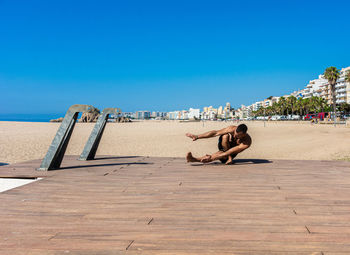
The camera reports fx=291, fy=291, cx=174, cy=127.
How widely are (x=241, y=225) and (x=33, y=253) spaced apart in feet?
5.35

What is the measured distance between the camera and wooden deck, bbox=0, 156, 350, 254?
6.95 ft

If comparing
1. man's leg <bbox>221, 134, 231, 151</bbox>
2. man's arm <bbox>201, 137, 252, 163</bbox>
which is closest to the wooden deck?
man's arm <bbox>201, 137, 252, 163</bbox>

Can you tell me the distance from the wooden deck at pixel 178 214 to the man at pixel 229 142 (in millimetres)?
905

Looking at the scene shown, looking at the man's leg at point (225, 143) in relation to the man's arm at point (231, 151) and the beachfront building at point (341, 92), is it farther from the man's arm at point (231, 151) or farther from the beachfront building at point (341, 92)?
the beachfront building at point (341, 92)

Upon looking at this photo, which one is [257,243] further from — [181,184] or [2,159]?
[2,159]

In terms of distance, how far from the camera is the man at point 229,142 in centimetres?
563

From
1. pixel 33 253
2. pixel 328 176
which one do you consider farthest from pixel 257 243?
pixel 328 176

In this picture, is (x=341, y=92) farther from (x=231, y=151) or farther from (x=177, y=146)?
(x=231, y=151)

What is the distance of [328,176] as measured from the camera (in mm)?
4879

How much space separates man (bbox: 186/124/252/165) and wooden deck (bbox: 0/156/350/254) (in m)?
0.90

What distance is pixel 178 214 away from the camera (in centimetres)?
281

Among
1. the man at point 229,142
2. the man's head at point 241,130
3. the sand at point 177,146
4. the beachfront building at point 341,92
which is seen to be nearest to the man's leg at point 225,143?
the man at point 229,142

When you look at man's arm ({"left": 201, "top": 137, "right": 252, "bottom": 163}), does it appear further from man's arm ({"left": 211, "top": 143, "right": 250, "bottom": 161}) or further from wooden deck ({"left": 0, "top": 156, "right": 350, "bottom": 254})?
wooden deck ({"left": 0, "top": 156, "right": 350, "bottom": 254})

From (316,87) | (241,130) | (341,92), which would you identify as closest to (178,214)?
(241,130)
